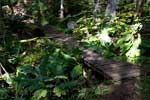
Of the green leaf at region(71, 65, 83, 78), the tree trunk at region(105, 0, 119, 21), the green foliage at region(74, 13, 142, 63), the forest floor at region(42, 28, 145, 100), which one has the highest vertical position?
the tree trunk at region(105, 0, 119, 21)

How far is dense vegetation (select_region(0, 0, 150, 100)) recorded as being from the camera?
8.30 metres

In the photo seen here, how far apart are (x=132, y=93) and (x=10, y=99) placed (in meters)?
3.54

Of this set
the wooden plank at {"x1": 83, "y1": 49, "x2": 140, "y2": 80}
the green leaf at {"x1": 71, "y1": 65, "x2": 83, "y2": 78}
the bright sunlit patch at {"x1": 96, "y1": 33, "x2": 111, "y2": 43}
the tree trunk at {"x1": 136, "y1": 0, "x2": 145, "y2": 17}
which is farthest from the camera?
the tree trunk at {"x1": 136, "y1": 0, "x2": 145, "y2": 17}

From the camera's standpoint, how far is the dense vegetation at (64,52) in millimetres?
8297

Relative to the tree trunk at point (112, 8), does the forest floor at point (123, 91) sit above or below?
below

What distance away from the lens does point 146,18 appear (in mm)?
13922

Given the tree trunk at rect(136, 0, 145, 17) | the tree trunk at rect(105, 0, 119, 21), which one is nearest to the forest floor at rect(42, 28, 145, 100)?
the tree trunk at rect(136, 0, 145, 17)

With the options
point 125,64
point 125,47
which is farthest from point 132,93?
point 125,47

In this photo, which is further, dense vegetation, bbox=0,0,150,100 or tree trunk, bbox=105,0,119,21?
tree trunk, bbox=105,0,119,21

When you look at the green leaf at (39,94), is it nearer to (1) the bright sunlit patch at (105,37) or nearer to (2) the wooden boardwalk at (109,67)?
(2) the wooden boardwalk at (109,67)

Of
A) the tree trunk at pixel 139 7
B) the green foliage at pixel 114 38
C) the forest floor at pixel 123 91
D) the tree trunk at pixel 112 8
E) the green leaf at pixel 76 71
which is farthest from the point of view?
the tree trunk at pixel 112 8

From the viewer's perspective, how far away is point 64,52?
1073 cm

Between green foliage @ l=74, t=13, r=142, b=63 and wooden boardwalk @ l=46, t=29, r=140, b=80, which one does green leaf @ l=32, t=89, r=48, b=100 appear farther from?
green foliage @ l=74, t=13, r=142, b=63

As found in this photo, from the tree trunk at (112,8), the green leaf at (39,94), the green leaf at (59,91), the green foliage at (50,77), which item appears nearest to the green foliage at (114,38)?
the tree trunk at (112,8)
